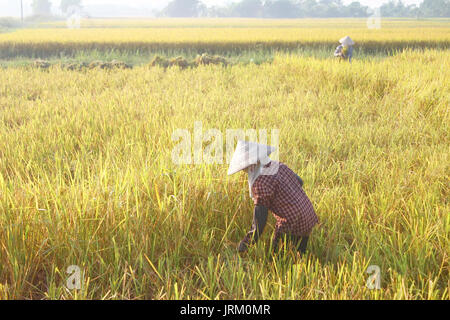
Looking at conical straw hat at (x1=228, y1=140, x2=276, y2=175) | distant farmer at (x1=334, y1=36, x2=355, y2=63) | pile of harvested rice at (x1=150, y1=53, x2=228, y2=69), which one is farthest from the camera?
pile of harvested rice at (x1=150, y1=53, x2=228, y2=69)

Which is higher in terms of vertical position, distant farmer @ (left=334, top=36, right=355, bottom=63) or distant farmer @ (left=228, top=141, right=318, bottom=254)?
distant farmer @ (left=334, top=36, right=355, bottom=63)

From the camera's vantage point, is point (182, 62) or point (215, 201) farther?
point (182, 62)

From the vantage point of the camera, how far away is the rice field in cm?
148

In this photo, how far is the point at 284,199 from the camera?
1.55 metres

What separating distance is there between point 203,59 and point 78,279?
8666 millimetres

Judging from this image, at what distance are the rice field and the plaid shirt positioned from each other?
15 centimetres

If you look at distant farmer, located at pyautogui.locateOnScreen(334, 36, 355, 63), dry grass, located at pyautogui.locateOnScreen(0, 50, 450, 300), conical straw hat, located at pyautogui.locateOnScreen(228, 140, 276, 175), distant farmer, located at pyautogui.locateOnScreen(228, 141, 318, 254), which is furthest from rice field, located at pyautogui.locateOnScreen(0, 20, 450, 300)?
distant farmer, located at pyautogui.locateOnScreen(334, 36, 355, 63)

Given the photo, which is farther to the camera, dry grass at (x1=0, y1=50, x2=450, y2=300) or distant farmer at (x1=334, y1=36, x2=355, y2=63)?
distant farmer at (x1=334, y1=36, x2=355, y2=63)

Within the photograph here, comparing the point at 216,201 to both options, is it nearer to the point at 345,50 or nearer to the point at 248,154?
the point at 248,154

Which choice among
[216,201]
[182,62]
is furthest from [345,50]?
[216,201]

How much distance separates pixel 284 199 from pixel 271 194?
0.26 feet

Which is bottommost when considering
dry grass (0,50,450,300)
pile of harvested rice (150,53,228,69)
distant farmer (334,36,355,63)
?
dry grass (0,50,450,300)

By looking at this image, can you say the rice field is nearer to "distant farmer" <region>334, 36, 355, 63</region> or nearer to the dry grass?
the dry grass

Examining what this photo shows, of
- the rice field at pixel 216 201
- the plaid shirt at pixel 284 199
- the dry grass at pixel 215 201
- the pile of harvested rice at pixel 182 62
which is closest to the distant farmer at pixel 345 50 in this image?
the pile of harvested rice at pixel 182 62
